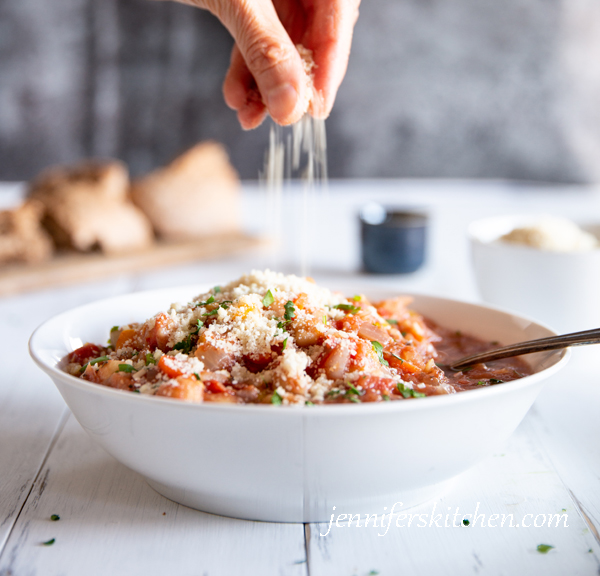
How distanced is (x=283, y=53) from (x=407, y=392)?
113cm

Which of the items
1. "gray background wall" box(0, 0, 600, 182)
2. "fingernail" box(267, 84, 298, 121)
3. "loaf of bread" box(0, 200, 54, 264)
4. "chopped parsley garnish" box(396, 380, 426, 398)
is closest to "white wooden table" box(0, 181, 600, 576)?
"chopped parsley garnish" box(396, 380, 426, 398)

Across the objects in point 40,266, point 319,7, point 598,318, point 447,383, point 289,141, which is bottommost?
point 40,266

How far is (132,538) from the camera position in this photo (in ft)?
4.99

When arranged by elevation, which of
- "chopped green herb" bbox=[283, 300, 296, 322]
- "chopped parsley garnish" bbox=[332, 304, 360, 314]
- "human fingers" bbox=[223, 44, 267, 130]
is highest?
"human fingers" bbox=[223, 44, 267, 130]

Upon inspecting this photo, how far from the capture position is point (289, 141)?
248cm

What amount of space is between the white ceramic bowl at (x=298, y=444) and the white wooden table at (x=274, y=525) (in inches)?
2.7

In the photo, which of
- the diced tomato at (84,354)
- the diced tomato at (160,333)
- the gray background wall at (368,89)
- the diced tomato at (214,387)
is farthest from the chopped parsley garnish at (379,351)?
the gray background wall at (368,89)

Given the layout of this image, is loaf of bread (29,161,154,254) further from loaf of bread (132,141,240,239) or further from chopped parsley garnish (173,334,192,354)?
chopped parsley garnish (173,334,192,354)

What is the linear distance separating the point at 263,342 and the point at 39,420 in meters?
1.04

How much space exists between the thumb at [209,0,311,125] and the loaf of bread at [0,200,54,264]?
2547mm

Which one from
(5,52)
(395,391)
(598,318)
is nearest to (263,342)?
(395,391)

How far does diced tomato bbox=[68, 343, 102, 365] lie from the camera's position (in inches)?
76.1

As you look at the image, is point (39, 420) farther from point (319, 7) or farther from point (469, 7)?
point (469, 7)

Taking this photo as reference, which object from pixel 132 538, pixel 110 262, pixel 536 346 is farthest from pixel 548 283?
pixel 110 262
